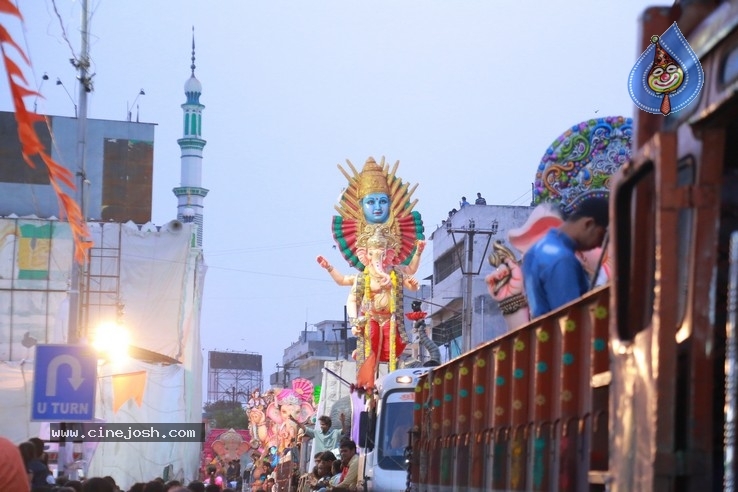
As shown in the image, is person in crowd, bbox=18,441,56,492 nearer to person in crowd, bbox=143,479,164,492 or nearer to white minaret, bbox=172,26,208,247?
person in crowd, bbox=143,479,164,492

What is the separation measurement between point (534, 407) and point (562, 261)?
1225mm

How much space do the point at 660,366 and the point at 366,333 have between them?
27496 mm

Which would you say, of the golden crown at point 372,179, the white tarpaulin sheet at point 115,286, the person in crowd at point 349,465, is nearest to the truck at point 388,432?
the person in crowd at point 349,465

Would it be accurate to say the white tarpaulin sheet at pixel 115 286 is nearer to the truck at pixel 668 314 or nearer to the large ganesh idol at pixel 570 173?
the large ganesh idol at pixel 570 173

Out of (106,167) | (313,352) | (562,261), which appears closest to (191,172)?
(313,352)

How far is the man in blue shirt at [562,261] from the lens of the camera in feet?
25.8

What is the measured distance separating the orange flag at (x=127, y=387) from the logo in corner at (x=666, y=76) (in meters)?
36.3

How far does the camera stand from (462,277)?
62.4 m

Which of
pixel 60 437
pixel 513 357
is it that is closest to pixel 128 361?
pixel 60 437

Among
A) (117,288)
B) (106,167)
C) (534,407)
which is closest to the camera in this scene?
(534,407)

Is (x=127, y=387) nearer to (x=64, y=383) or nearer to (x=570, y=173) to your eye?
(x=64, y=383)

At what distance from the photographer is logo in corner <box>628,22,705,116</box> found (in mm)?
4648

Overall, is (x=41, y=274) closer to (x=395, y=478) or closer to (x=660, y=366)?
(x=395, y=478)

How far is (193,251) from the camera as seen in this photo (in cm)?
5538
